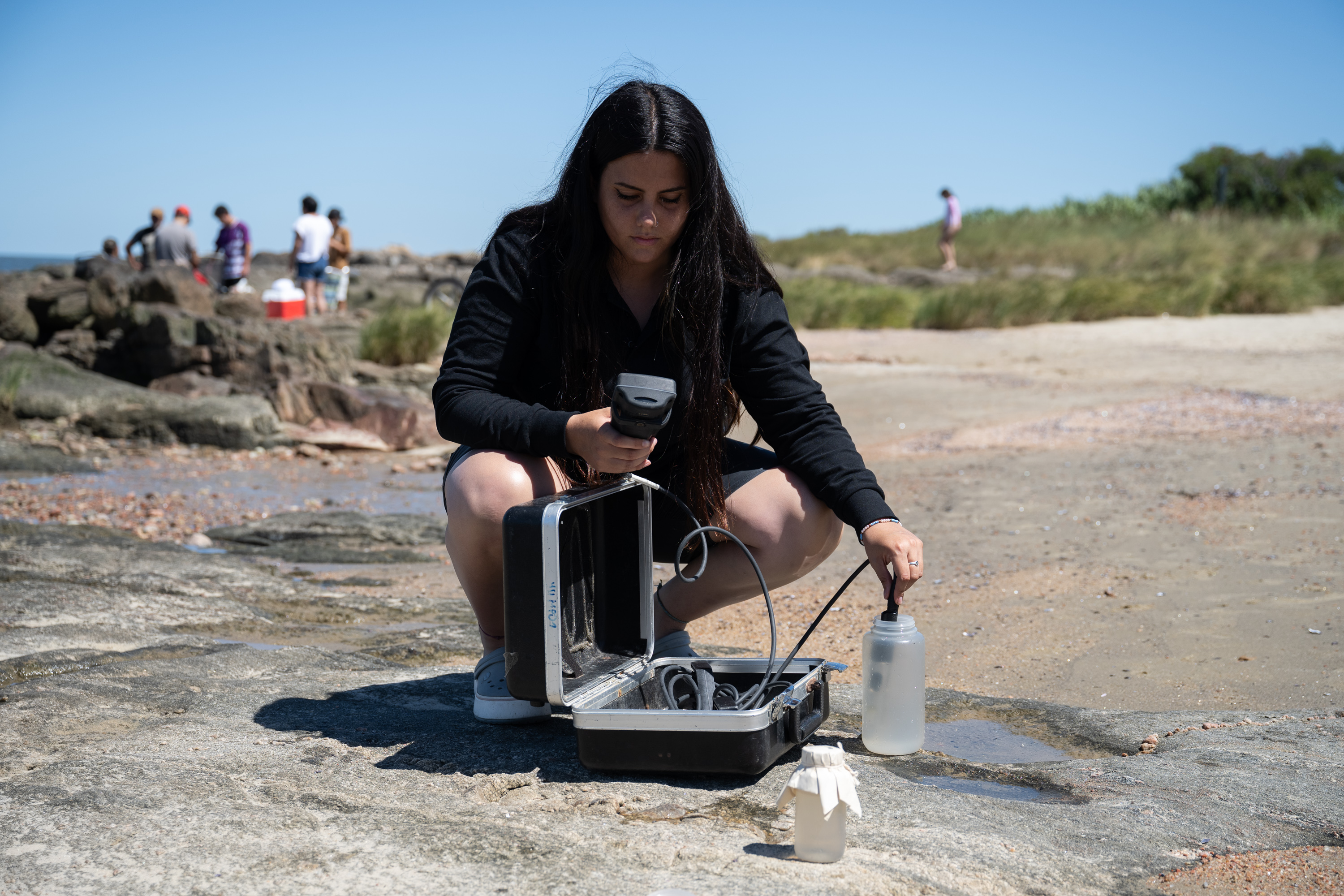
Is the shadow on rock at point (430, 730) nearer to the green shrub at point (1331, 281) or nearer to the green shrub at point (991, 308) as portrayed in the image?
the green shrub at point (991, 308)

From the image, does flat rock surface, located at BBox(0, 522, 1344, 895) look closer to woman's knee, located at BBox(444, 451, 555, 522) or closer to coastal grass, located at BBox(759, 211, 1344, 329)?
woman's knee, located at BBox(444, 451, 555, 522)

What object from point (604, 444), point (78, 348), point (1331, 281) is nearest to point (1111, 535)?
point (604, 444)

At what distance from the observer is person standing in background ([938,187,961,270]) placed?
22.3 metres

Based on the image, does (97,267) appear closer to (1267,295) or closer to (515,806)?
(1267,295)

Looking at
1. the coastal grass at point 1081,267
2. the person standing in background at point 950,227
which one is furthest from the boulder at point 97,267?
the person standing in background at point 950,227

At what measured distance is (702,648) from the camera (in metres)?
3.70

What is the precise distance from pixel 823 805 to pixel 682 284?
4.22 feet

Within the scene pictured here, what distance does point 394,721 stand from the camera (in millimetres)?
2732

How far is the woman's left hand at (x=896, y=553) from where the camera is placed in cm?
245

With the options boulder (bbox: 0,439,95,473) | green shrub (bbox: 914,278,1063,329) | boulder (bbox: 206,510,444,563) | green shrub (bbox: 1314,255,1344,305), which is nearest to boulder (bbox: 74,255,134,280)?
boulder (bbox: 0,439,95,473)

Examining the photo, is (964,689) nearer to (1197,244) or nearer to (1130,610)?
(1130,610)

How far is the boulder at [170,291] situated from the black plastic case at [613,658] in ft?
35.3

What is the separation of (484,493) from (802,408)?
79 cm

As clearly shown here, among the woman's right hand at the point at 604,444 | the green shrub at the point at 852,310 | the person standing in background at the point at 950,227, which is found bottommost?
the woman's right hand at the point at 604,444
